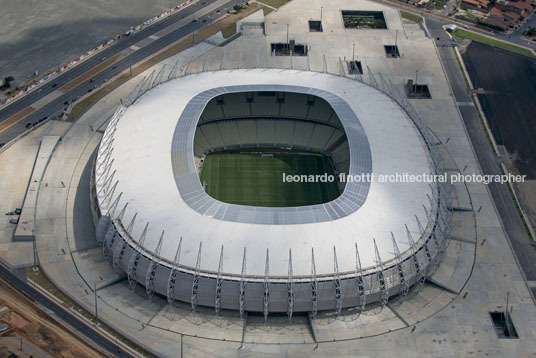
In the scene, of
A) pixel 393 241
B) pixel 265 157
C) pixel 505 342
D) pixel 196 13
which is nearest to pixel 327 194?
pixel 265 157

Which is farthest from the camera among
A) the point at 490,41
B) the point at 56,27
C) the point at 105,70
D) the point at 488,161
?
the point at 56,27

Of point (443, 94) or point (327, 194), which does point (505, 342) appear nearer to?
point (327, 194)

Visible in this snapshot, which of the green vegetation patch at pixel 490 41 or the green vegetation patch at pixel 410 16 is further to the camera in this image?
the green vegetation patch at pixel 410 16

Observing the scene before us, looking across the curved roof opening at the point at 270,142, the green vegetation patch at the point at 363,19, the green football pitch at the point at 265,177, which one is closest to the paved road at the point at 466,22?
the green vegetation patch at the point at 363,19

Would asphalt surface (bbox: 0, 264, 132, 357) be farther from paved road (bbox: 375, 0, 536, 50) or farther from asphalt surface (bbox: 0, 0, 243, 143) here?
paved road (bbox: 375, 0, 536, 50)

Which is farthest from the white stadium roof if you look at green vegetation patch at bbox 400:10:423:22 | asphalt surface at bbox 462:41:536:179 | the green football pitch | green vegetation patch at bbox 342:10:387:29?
green vegetation patch at bbox 400:10:423:22

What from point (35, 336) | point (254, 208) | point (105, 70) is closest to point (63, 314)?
point (35, 336)

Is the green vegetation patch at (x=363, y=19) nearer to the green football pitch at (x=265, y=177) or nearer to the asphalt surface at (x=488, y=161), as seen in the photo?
the asphalt surface at (x=488, y=161)

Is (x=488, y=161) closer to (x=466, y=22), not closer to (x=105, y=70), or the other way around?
(x=466, y=22)
